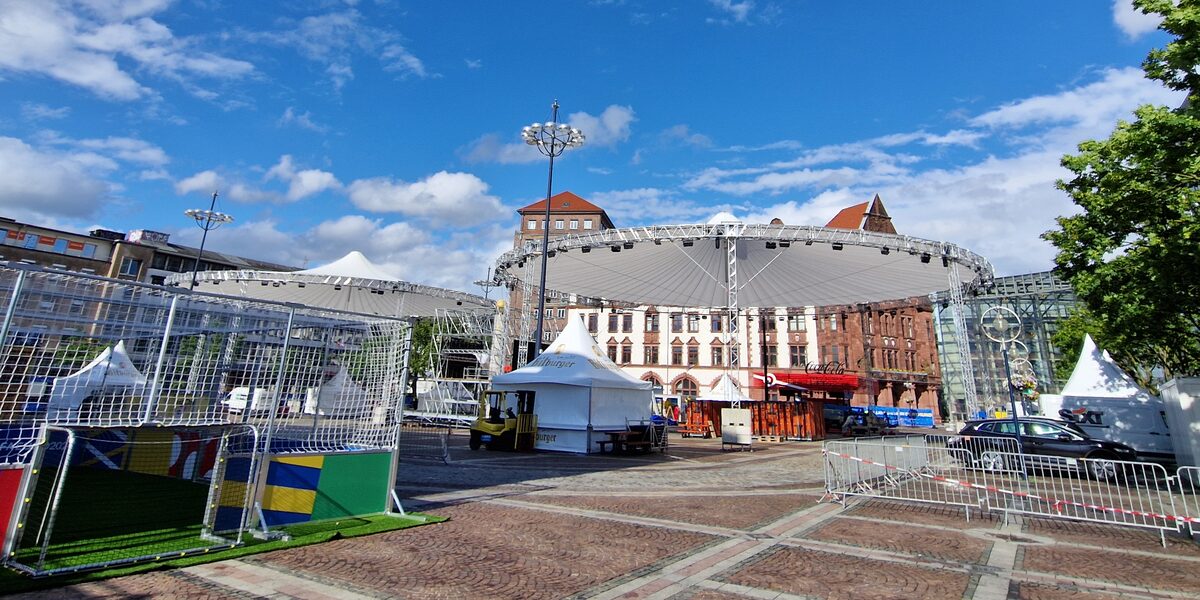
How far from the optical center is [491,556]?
6.32 m

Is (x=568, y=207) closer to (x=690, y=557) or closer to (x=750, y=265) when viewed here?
(x=750, y=265)

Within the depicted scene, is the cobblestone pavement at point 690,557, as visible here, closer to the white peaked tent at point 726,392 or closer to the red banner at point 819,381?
the white peaked tent at point 726,392

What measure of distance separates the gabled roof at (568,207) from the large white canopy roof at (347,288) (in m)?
36.1

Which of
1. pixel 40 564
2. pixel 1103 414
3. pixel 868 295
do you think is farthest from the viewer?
Result: pixel 868 295

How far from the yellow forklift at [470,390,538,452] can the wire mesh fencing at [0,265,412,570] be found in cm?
1042

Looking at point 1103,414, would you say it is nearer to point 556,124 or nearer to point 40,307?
point 556,124

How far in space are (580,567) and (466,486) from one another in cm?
617

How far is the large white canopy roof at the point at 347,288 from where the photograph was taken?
3978cm

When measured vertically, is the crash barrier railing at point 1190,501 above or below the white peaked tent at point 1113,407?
below

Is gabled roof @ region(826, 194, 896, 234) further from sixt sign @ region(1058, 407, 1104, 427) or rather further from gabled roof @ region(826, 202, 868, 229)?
sixt sign @ region(1058, 407, 1104, 427)

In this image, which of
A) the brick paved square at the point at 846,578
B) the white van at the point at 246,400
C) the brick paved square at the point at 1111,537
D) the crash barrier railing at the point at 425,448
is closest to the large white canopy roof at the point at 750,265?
the crash barrier railing at the point at 425,448

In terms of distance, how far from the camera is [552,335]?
60750 mm

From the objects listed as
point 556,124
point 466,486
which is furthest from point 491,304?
point 466,486

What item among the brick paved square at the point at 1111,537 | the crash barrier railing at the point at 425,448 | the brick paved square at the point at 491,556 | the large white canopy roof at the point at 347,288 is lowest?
the brick paved square at the point at 491,556
